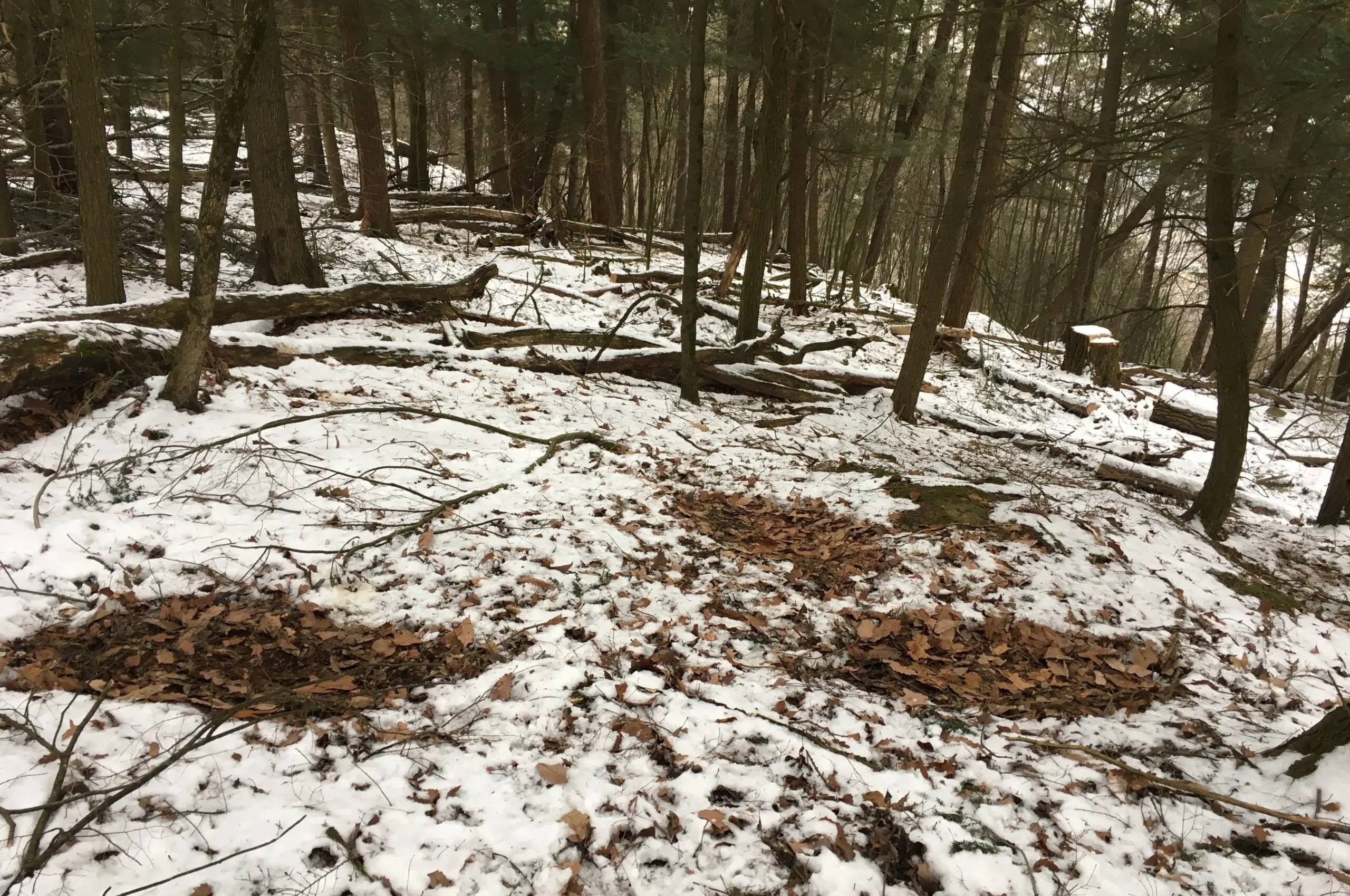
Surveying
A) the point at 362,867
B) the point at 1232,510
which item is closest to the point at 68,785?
the point at 362,867

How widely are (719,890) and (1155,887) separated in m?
1.58

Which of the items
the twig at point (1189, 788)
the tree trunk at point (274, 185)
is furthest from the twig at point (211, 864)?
the tree trunk at point (274, 185)

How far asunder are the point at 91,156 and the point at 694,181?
5503mm

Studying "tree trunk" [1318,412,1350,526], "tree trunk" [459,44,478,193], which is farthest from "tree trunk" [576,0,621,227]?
"tree trunk" [1318,412,1350,526]

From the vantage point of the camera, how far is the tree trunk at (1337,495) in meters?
6.60

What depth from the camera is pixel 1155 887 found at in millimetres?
2316

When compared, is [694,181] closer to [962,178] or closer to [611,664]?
[962,178]

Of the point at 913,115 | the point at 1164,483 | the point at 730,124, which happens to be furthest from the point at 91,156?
the point at 730,124

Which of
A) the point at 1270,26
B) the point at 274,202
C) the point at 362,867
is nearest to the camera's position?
the point at 362,867

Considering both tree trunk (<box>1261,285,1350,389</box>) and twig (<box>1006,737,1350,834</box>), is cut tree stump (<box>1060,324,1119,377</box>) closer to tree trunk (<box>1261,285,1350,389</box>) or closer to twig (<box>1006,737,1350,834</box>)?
tree trunk (<box>1261,285,1350,389</box>)

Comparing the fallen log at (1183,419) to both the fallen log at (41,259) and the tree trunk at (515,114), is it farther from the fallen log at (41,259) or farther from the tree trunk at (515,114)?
the fallen log at (41,259)

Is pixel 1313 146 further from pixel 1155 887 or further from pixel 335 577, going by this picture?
pixel 335 577

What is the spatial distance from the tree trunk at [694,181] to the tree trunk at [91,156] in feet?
16.7

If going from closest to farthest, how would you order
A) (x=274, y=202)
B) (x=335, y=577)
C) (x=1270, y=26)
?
1. (x=335, y=577)
2. (x=1270, y=26)
3. (x=274, y=202)
